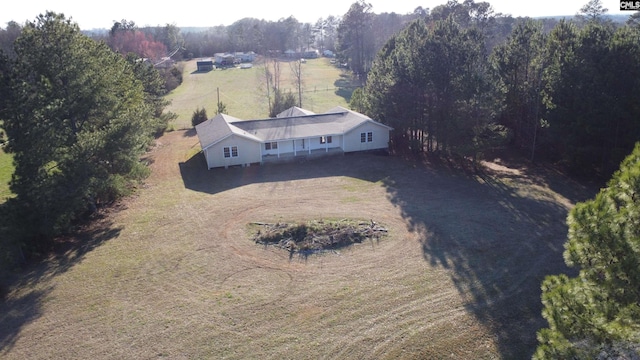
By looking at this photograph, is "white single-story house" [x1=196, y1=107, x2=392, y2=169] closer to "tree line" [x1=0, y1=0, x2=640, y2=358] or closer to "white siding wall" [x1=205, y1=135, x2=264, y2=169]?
"white siding wall" [x1=205, y1=135, x2=264, y2=169]

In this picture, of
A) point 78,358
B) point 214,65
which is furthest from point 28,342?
point 214,65

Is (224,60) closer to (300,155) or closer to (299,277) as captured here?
(300,155)

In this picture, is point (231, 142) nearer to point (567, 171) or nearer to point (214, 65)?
point (567, 171)

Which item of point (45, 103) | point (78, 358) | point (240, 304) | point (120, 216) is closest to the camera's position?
point (78, 358)

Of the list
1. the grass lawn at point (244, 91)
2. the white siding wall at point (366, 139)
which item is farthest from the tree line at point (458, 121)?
the grass lawn at point (244, 91)

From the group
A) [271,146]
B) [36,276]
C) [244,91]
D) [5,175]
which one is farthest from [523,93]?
[244,91]

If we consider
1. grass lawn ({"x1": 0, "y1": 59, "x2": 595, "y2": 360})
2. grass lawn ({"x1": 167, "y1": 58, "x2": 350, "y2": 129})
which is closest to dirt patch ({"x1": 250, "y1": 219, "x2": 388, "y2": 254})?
grass lawn ({"x1": 0, "y1": 59, "x2": 595, "y2": 360})
